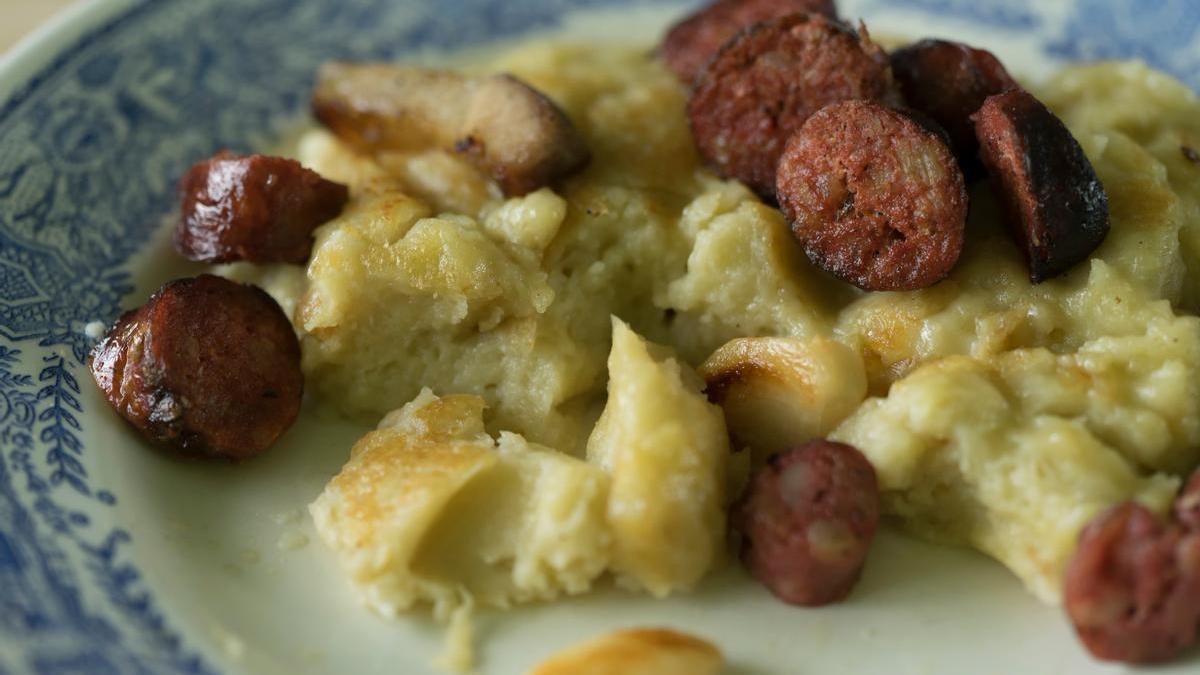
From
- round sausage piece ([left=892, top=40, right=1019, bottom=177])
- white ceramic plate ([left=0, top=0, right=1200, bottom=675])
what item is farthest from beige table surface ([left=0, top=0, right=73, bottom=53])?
round sausage piece ([left=892, top=40, right=1019, bottom=177])

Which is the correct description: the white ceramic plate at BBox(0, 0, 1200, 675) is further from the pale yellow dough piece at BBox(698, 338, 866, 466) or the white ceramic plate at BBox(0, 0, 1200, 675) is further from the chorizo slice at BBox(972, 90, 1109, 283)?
the chorizo slice at BBox(972, 90, 1109, 283)

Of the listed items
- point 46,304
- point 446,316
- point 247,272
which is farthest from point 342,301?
point 46,304

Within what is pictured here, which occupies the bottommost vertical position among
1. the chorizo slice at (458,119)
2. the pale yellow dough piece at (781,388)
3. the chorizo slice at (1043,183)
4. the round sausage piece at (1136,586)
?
the round sausage piece at (1136,586)

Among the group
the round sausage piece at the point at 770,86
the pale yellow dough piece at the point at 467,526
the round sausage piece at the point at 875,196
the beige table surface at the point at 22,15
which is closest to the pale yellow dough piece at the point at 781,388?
the round sausage piece at the point at 875,196

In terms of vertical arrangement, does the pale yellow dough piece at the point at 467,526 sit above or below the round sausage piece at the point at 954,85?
below

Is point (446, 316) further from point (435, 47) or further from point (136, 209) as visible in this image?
point (435, 47)

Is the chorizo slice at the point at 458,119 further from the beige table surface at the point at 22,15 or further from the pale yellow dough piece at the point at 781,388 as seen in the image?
the beige table surface at the point at 22,15
